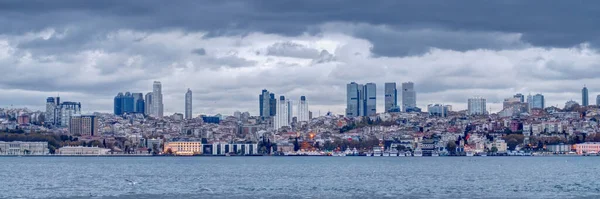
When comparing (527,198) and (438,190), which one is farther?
(438,190)

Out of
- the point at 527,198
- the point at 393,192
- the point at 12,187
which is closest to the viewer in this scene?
the point at 527,198

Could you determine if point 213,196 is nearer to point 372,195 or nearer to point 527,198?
point 372,195

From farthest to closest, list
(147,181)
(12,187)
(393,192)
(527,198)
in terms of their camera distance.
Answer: (147,181), (12,187), (393,192), (527,198)

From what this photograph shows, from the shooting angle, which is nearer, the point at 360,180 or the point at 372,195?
the point at 372,195

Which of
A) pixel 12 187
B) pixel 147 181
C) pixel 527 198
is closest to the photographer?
pixel 527 198

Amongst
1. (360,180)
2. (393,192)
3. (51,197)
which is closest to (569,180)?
(360,180)

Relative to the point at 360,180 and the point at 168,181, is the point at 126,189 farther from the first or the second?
the point at 360,180

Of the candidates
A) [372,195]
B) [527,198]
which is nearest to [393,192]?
[372,195]
